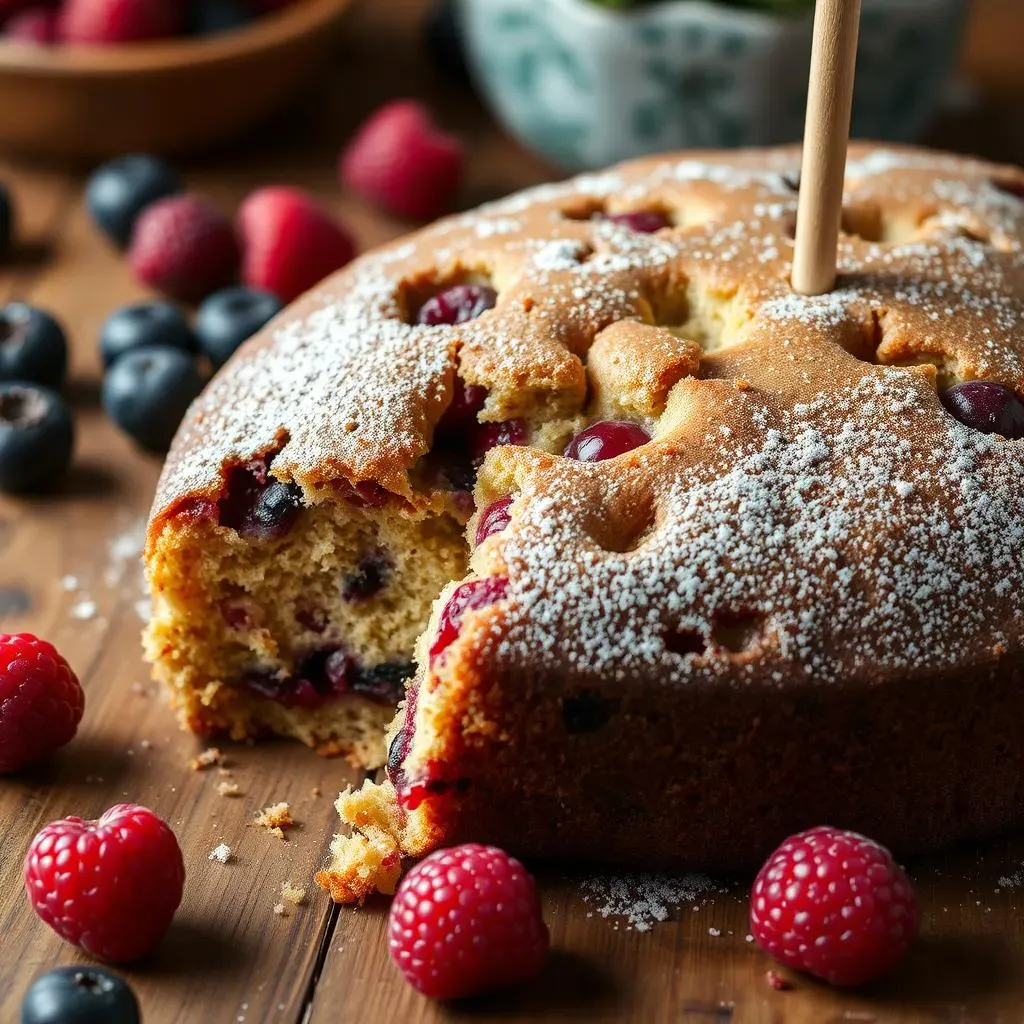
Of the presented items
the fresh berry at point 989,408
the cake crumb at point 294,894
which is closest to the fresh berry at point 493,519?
the cake crumb at point 294,894

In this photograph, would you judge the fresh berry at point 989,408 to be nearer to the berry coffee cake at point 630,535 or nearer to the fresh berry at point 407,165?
the berry coffee cake at point 630,535

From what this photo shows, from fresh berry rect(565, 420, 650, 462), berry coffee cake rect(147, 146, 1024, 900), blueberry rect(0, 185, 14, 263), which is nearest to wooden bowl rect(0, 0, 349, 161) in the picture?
blueberry rect(0, 185, 14, 263)

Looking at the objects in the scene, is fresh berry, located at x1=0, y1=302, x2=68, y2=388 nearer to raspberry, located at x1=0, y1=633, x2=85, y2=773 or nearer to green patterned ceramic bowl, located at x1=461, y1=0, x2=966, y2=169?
raspberry, located at x1=0, y1=633, x2=85, y2=773

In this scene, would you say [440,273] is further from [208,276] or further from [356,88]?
[356,88]

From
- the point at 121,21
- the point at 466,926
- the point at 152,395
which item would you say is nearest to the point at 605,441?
the point at 466,926

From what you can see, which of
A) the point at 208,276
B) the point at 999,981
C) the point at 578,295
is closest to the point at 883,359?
the point at 578,295

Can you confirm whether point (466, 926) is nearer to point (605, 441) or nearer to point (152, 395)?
point (605, 441)
